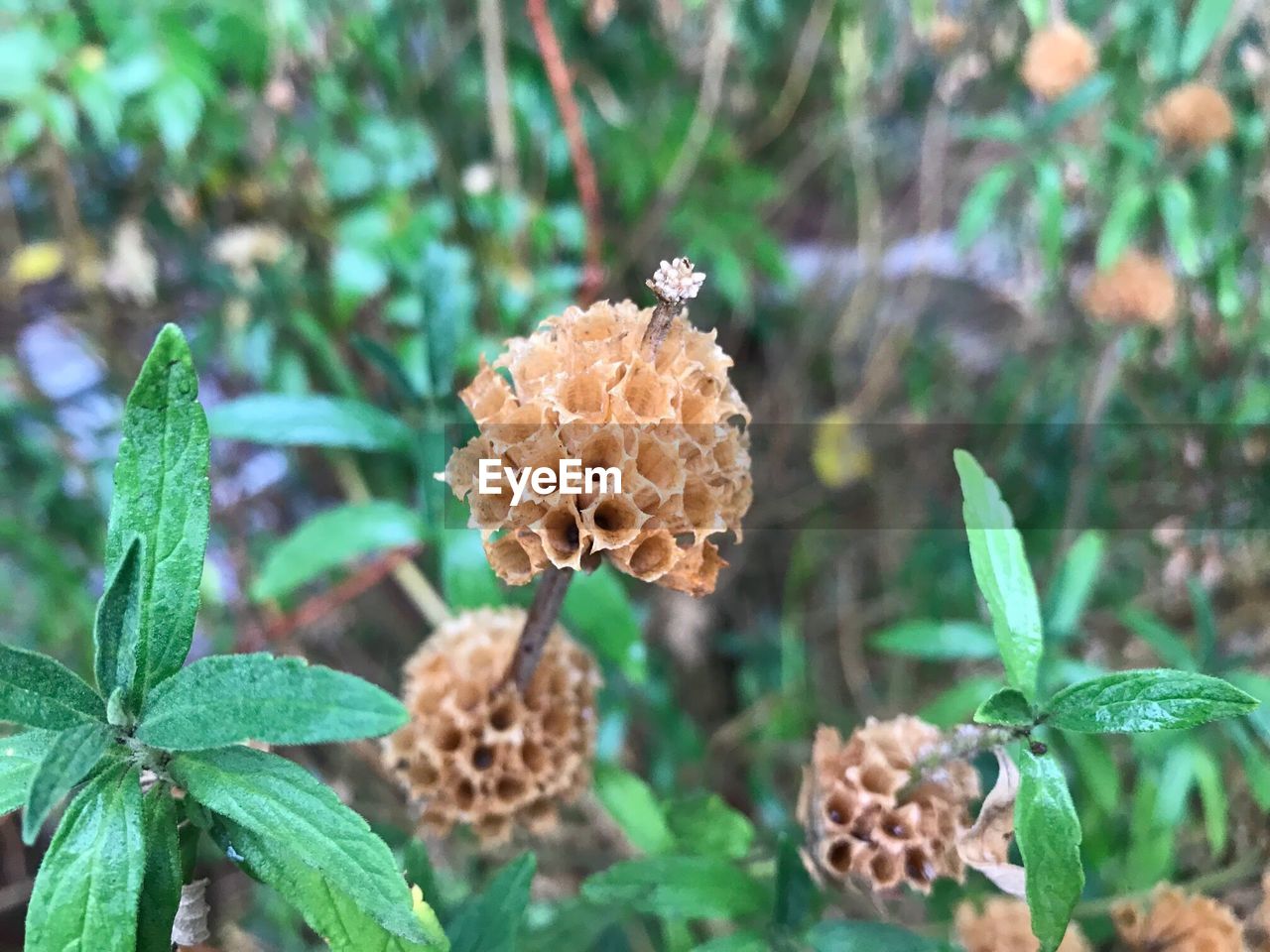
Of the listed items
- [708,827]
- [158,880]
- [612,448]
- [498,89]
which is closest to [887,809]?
[708,827]

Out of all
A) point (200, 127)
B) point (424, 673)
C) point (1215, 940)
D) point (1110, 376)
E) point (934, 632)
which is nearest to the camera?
point (1215, 940)

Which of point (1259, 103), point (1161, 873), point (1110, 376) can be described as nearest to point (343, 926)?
point (1161, 873)

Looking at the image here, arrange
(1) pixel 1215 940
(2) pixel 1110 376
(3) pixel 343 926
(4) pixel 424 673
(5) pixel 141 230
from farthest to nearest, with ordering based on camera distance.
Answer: (5) pixel 141 230 → (2) pixel 1110 376 → (4) pixel 424 673 → (1) pixel 1215 940 → (3) pixel 343 926

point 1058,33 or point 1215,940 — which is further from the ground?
point 1058,33

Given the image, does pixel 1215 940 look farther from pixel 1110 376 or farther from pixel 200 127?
pixel 200 127

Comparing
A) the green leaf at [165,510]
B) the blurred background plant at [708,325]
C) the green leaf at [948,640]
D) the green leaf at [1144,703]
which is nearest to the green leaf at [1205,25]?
the blurred background plant at [708,325]

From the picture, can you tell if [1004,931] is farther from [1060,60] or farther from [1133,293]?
[1060,60]

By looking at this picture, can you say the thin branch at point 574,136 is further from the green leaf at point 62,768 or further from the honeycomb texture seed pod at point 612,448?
the green leaf at point 62,768
